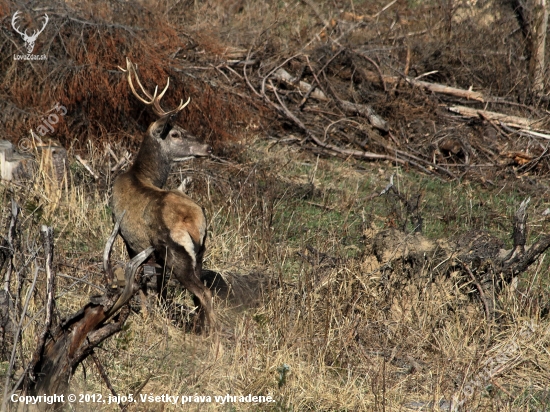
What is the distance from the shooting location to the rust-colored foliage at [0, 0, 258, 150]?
9375 mm

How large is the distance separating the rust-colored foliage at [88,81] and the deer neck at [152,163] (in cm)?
220

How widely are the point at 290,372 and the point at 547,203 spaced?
5.85 meters

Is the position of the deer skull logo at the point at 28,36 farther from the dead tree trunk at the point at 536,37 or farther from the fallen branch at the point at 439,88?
the dead tree trunk at the point at 536,37

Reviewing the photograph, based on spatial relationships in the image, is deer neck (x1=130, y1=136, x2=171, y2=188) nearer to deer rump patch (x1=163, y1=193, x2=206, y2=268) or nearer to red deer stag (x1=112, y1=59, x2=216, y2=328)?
red deer stag (x1=112, y1=59, x2=216, y2=328)

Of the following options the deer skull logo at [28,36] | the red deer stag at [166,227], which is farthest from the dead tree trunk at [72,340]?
the deer skull logo at [28,36]

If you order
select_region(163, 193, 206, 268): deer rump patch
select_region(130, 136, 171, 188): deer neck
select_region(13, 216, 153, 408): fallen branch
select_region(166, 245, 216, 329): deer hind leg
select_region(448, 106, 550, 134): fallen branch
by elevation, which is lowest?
select_region(448, 106, 550, 134): fallen branch

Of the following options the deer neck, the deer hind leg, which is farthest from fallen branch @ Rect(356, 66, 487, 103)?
the deer hind leg

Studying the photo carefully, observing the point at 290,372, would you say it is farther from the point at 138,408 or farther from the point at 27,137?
the point at 27,137

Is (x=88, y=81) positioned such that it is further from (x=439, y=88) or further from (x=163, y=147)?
(x=439, y=88)

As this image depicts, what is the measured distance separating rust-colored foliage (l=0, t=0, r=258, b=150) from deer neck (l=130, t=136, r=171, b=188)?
2200 mm

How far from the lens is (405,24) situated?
46.8ft

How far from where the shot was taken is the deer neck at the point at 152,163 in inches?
279

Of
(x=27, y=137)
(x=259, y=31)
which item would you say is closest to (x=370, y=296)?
(x=27, y=137)

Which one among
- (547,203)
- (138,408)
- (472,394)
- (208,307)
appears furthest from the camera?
(547,203)
